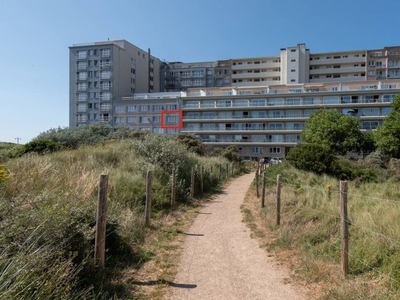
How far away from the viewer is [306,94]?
63.7 meters

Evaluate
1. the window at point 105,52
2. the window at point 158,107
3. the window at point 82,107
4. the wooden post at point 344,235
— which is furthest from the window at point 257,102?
the wooden post at point 344,235

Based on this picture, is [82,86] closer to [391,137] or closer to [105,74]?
[105,74]

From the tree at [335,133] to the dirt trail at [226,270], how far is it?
41.7m


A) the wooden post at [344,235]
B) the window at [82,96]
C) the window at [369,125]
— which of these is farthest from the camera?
the window at [82,96]

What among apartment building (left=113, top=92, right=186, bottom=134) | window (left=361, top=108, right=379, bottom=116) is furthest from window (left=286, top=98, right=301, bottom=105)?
apartment building (left=113, top=92, right=186, bottom=134)

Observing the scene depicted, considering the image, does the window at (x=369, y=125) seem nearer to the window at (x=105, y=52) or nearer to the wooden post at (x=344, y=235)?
the window at (x=105, y=52)

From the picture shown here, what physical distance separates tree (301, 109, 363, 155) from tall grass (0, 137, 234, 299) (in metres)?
40.7

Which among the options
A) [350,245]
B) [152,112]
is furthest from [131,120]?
[350,245]

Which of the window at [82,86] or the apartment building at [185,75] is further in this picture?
the apartment building at [185,75]

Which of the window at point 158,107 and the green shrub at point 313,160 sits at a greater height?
the window at point 158,107

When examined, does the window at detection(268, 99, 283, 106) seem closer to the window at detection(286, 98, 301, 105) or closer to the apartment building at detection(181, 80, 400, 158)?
the apartment building at detection(181, 80, 400, 158)

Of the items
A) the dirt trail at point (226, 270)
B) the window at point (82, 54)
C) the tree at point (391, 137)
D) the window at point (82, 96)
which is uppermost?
the window at point (82, 54)

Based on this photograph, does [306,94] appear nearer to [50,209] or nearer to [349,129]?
[349,129]

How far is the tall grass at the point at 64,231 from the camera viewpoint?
324cm
